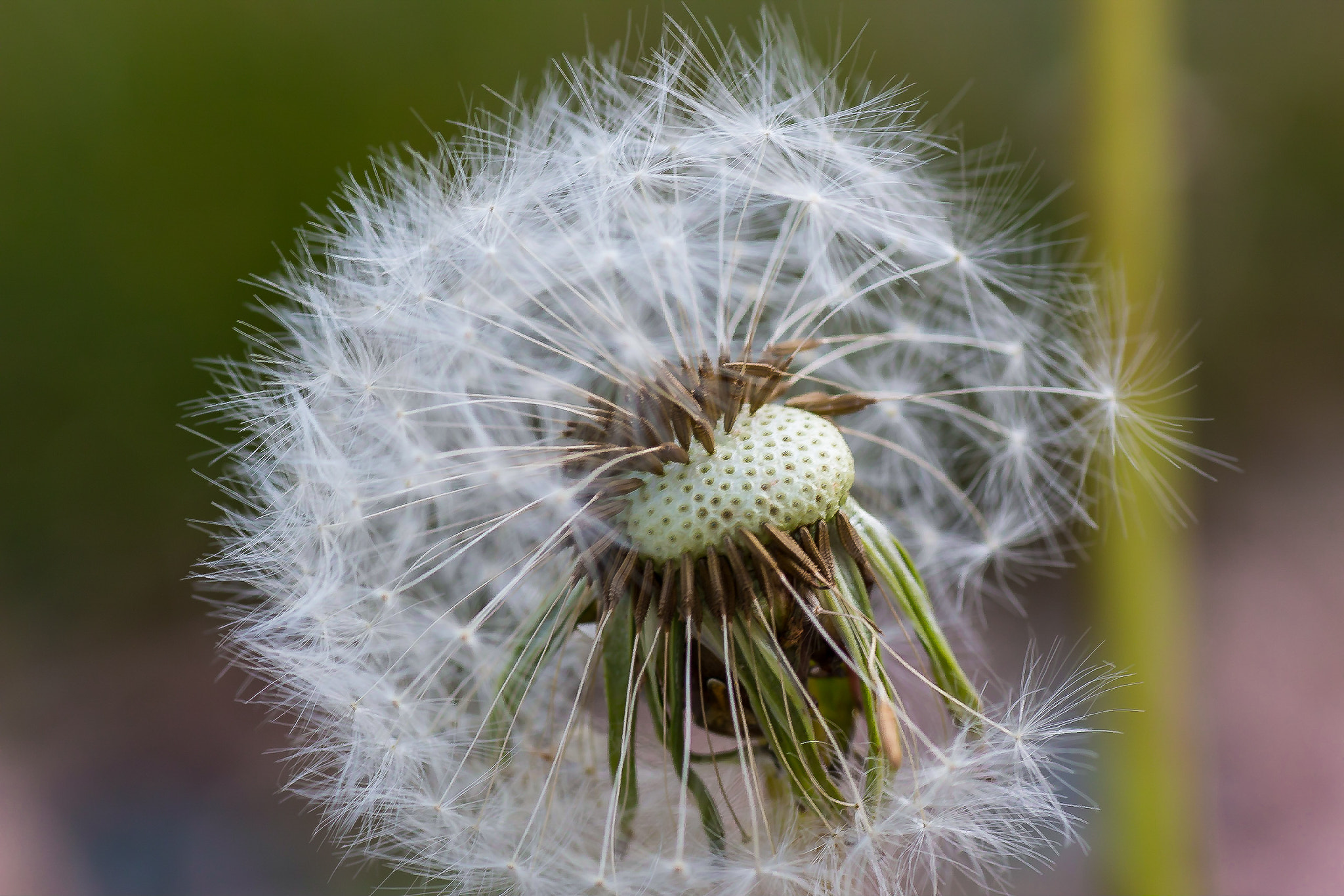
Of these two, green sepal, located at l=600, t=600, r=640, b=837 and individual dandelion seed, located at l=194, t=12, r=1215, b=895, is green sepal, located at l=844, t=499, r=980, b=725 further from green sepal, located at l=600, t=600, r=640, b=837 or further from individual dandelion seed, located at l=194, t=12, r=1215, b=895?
green sepal, located at l=600, t=600, r=640, b=837

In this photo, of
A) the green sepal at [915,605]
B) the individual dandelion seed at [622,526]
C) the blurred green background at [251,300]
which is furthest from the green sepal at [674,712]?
the blurred green background at [251,300]

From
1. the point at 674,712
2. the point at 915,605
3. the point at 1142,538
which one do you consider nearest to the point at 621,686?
the point at 674,712

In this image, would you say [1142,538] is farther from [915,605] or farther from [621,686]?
[621,686]

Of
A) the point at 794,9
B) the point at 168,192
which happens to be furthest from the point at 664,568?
the point at 168,192

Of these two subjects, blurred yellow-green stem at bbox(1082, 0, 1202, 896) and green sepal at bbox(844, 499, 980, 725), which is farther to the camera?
blurred yellow-green stem at bbox(1082, 0, 1202, 896)

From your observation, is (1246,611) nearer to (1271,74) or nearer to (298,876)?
(1271,74)

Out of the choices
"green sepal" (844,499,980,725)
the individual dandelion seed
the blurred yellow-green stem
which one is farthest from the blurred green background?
"green sepal" (844,499,980,725)
